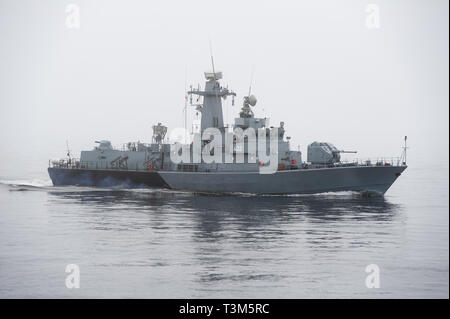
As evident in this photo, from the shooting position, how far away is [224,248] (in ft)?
89.6

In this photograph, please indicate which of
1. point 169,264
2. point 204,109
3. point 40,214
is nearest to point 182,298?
point 169,264

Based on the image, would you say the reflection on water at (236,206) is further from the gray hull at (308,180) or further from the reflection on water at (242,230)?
the gray hull at (308,180)

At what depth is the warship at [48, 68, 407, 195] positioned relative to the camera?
1907 inches

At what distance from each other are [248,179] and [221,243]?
68.5 feet

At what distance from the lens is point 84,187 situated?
58281 mm

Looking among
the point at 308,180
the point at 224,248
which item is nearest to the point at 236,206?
the point at 308,180

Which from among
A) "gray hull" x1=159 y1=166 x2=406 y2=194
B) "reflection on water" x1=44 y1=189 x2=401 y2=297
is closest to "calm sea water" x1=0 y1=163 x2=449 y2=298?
"reflection on water" x1=44 y1=189 x2=401 y2=297

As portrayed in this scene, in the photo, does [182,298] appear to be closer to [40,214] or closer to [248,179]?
[40,214]

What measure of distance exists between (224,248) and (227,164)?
2386 cm

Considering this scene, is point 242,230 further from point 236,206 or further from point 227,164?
point 227,164

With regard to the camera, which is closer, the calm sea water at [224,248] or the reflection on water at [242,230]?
the calm sea water at [224,248]

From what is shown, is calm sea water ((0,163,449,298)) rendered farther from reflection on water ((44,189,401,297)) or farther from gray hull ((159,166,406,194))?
gray hull ((159,166,406,194))

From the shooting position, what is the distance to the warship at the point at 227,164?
48438 mm

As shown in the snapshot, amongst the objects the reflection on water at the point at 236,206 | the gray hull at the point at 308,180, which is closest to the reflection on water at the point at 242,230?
the reflection on water at the point at 236,206
